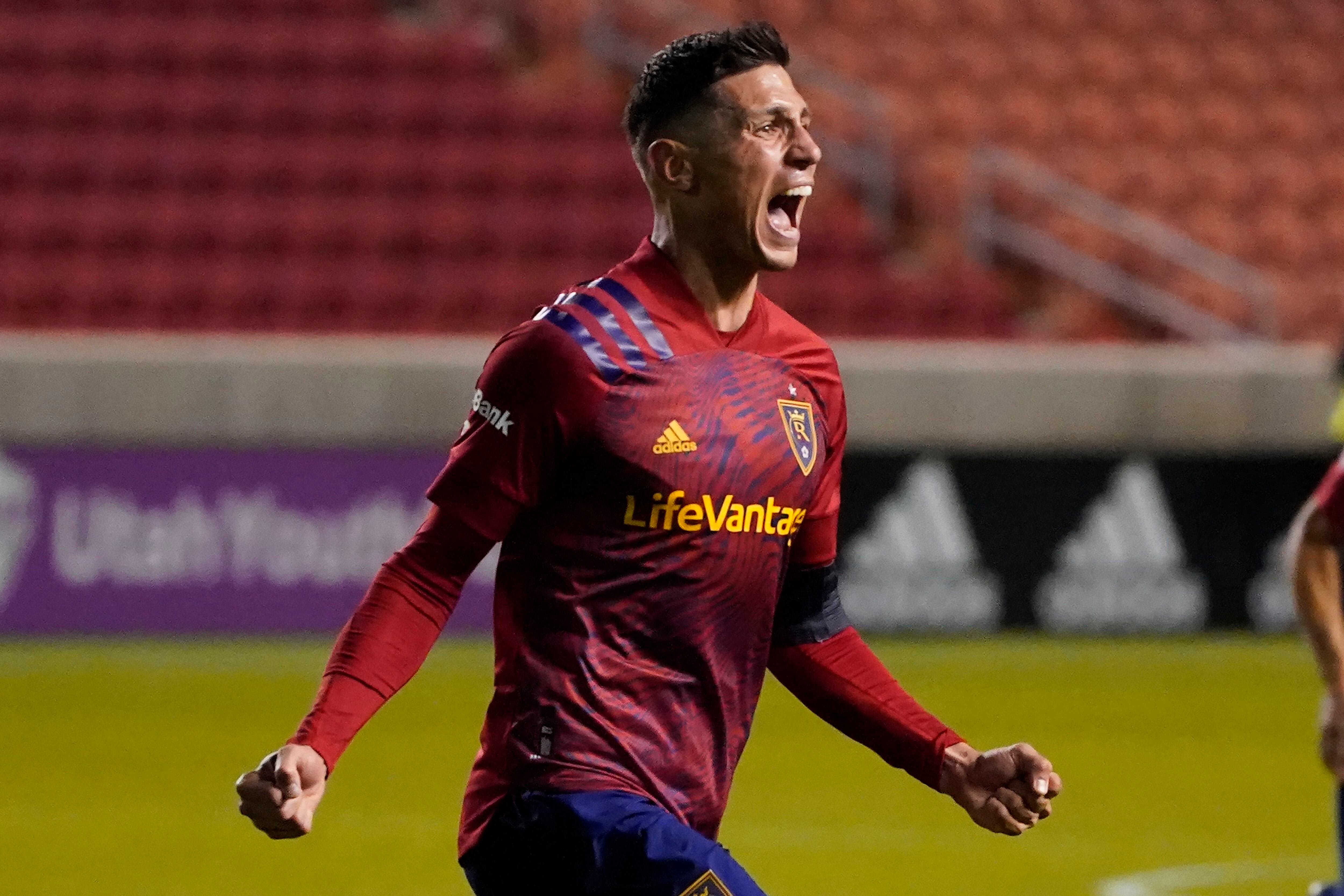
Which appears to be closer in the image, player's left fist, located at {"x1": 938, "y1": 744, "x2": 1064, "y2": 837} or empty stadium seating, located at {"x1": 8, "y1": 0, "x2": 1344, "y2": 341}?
player's left fist, located at {"x1": 938, "y1": 744, "x2": 1064, "y2": 837}

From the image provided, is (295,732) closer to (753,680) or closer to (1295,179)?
(753,680)

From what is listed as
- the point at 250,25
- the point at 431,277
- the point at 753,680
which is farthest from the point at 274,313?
the point at 753,680

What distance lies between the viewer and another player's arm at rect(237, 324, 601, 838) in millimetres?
3129

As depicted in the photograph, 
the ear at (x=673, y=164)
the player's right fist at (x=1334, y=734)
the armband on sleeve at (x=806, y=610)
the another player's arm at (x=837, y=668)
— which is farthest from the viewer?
the player's right fist at (x=1334, y=734)

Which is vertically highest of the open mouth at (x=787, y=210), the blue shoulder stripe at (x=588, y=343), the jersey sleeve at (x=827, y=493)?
the open mouth at (x=787, y=210)

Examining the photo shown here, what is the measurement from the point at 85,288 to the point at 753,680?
1274 centimetres

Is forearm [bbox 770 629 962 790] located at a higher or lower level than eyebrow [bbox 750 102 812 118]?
lower

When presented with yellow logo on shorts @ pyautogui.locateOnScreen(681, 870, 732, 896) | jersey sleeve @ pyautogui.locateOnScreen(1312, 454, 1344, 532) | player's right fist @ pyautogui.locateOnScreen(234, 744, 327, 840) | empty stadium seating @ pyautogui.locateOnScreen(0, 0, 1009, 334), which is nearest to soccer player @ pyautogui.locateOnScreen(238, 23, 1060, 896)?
yellow logo on shorts @ pyautogui.locateOnScreen(681, 870, 732, 896)

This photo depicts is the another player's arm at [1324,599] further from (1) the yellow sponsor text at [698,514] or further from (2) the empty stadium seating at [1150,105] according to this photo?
(2) the empty stadium seating at [1150,105]

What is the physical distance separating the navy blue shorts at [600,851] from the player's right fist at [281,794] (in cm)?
37

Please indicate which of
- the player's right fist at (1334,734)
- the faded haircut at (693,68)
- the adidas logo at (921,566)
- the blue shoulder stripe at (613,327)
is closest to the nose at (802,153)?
the faded haircut at (693,68)

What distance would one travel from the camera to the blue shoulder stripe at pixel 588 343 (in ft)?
10.5

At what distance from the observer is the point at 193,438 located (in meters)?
13.4

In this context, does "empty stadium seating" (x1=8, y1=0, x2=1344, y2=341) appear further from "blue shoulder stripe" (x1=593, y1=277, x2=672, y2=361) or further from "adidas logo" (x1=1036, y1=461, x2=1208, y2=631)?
"blue shoulder stripe" (x1=593, y1=277, x2=672, y2=361)
